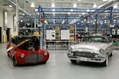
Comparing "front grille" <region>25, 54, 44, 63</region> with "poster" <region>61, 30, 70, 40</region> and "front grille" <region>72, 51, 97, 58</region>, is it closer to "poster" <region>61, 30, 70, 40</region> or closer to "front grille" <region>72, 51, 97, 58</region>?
"front grille" <region>72, 51, 97, 58</region>

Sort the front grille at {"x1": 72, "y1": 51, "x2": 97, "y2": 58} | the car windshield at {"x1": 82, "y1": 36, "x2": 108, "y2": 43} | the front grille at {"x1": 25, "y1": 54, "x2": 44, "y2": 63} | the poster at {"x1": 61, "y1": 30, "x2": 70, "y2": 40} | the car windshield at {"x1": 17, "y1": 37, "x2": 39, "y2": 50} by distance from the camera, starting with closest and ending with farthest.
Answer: the front grille at {"x1": 72, "y1": 51, "x2": 97, "y2": 58}
the front grille at {"x1": 25, "y1": 54, "x2": 44, "y2": 63}
the car windshield at {"x1": 17, "y1": 37, "x2": 39, "y2": 50}
the car windshield at {"x1": 82, "y1": 36, "x2": 108, "y2": 43}
the poster at {"x1": 61, "y1": 30, "x2": 70, "y2": 40}

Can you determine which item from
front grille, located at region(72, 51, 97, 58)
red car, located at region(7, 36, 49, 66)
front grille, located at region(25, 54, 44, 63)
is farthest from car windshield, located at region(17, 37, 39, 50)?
front grille, located at region(72, 51, 97, 58)

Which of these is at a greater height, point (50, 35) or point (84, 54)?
point (50, 35)

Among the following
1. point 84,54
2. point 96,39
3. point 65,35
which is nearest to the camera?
point 84,54

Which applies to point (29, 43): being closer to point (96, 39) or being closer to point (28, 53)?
point (28, 53)

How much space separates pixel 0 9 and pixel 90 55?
61.3 ft

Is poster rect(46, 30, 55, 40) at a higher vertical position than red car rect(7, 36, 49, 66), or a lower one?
higher

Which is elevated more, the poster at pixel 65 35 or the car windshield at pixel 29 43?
the poster at pixel 65 35

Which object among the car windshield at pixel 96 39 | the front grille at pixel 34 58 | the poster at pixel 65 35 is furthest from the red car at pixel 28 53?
the poster at pixel 65 35

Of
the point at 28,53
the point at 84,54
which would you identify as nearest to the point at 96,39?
the point at 84,54

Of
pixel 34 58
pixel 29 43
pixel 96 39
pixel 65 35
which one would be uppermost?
pixel 65 35

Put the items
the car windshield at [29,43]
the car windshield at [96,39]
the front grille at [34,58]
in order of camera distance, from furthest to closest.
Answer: the car windshield at [96,39] < the car windshield at [29,43] < the front grille at [34,58]

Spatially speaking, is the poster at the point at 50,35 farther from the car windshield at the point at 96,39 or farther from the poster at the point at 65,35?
the car windshield at the point at 96,39

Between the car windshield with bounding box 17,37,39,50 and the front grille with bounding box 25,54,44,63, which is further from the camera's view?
the car windshield with bounding box 17,37,39,50
